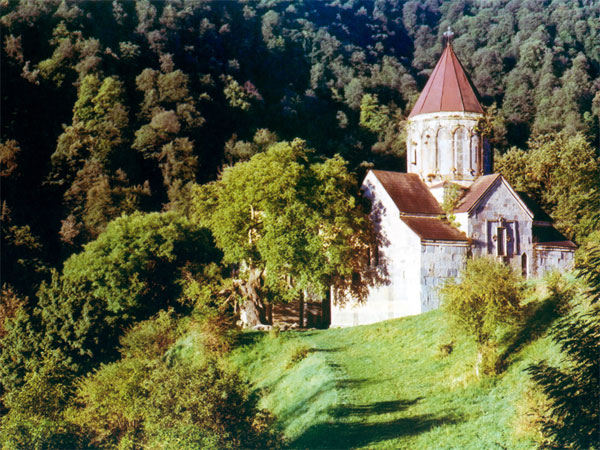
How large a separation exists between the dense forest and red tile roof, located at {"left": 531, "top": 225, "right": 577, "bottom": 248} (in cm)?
293

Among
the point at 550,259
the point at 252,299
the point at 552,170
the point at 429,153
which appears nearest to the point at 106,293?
the point at 252,299

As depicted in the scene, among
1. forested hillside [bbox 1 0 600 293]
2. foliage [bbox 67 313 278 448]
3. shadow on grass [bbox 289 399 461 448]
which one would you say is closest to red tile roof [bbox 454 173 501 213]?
shadow on grass [bbox 289 399 461 448]

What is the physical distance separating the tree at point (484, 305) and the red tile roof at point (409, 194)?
1413 cm

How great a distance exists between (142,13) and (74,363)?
173ft

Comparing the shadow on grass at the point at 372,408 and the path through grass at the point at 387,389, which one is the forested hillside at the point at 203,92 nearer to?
the path through grass at the point at 387,389

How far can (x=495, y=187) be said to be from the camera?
130 ft

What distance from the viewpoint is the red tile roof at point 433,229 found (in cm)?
3766

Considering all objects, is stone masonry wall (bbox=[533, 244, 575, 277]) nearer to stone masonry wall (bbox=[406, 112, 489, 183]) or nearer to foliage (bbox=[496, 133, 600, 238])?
foliage (bbox=[496, 133, 600, 238])

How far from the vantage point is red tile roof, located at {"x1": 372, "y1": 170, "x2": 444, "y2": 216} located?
128 feet

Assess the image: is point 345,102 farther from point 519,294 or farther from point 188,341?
point 519,294

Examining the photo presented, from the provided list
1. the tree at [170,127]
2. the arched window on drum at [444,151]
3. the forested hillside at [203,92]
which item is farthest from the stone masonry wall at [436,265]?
the tree at [170,127]

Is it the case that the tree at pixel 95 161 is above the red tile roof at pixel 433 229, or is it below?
above

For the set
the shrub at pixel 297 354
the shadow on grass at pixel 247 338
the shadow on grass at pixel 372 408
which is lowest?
the shadow on grass at pixel 372 408

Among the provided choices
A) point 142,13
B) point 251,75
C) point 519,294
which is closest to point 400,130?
point 251,75
